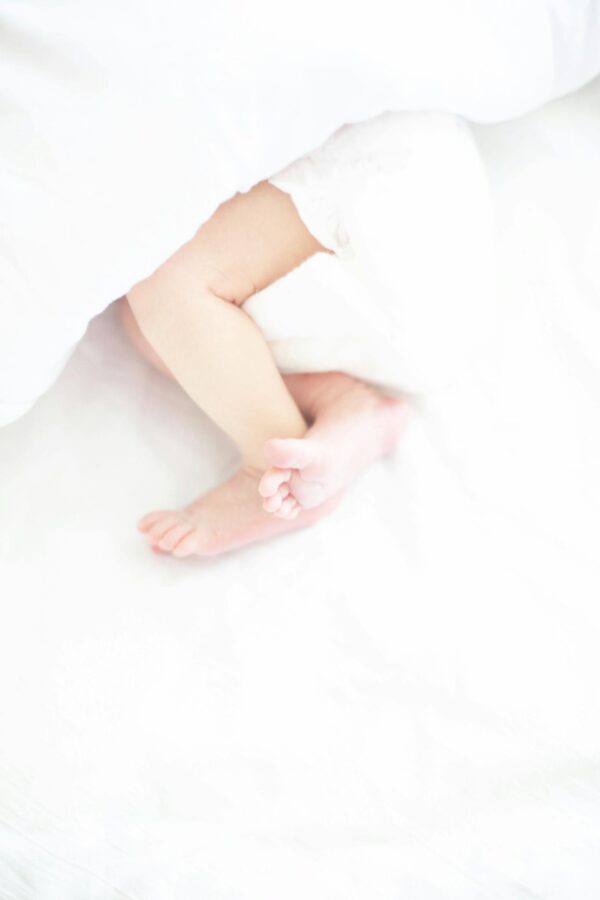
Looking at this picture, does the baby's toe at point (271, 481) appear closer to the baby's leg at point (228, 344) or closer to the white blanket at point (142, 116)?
the baby's leg at point (228, 344)

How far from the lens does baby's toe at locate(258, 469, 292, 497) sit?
2.75ft

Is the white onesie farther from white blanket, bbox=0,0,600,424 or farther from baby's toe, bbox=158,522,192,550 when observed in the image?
baby's toe, bbox=158,522,192,550

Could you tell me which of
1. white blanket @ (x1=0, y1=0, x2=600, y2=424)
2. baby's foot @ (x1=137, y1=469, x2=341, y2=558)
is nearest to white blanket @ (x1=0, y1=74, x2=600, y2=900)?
baby's foot @ (x1=137, y1=469, x2=341, y2=558)

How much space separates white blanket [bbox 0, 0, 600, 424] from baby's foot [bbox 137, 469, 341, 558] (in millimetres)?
162

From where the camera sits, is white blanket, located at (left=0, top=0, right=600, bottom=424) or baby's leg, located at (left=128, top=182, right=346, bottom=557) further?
baby's leg, located at (left=128, top=182, right=346, bottom=557)

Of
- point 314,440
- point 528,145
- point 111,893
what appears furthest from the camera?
point 528,145

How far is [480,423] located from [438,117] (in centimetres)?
28

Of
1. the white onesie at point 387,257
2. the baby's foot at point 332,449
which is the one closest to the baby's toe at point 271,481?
the baby's foot at point 332,449

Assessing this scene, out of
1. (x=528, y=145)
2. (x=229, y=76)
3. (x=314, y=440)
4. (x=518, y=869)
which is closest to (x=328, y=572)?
(x=314, y=440)

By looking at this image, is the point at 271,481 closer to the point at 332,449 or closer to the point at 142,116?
the point at 332,449

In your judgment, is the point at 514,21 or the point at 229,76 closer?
the point at 229,76

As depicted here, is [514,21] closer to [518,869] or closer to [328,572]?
[328,572]

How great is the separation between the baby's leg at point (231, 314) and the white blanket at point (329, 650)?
8cm

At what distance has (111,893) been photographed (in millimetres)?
718
